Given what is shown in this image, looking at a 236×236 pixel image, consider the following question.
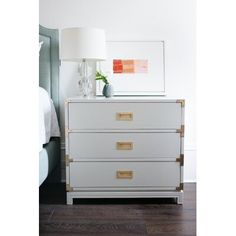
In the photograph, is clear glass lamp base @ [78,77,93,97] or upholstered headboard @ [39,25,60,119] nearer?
clear glass lamp base @ [78,77,93,97]

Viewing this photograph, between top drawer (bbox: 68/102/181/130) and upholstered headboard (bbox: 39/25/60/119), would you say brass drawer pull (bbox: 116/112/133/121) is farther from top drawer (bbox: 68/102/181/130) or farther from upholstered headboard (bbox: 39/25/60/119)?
upholstered headboard (bbox: 39/25/60/119)

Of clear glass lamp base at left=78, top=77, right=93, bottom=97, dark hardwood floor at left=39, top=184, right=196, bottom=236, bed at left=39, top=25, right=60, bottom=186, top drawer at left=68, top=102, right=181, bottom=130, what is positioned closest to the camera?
dark hardwood floor at left=39, top=184, right=196, bottom=236

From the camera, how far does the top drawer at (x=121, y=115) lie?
2531 millimetres

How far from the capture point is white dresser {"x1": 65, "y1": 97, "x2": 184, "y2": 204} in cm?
254

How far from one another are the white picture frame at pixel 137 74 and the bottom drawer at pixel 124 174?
754 mm

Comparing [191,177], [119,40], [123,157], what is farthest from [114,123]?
[191,177]

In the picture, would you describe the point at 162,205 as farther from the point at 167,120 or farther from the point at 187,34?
the point at 187,34

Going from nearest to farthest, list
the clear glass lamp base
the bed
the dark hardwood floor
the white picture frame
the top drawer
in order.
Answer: the dark hardwood floor → the top drawer → the clear glass lamp base → the bed → the white picture frame

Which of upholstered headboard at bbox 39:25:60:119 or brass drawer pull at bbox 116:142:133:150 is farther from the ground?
upholstered headboard at bbox 39:25:60:119

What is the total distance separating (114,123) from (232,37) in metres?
1.85

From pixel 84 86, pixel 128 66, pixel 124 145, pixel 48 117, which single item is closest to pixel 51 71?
pixel 84 86

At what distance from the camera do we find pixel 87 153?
255 centimetres

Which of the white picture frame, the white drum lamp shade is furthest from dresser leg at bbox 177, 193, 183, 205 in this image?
the white drum lamp shade

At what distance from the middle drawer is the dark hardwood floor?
350 mm
